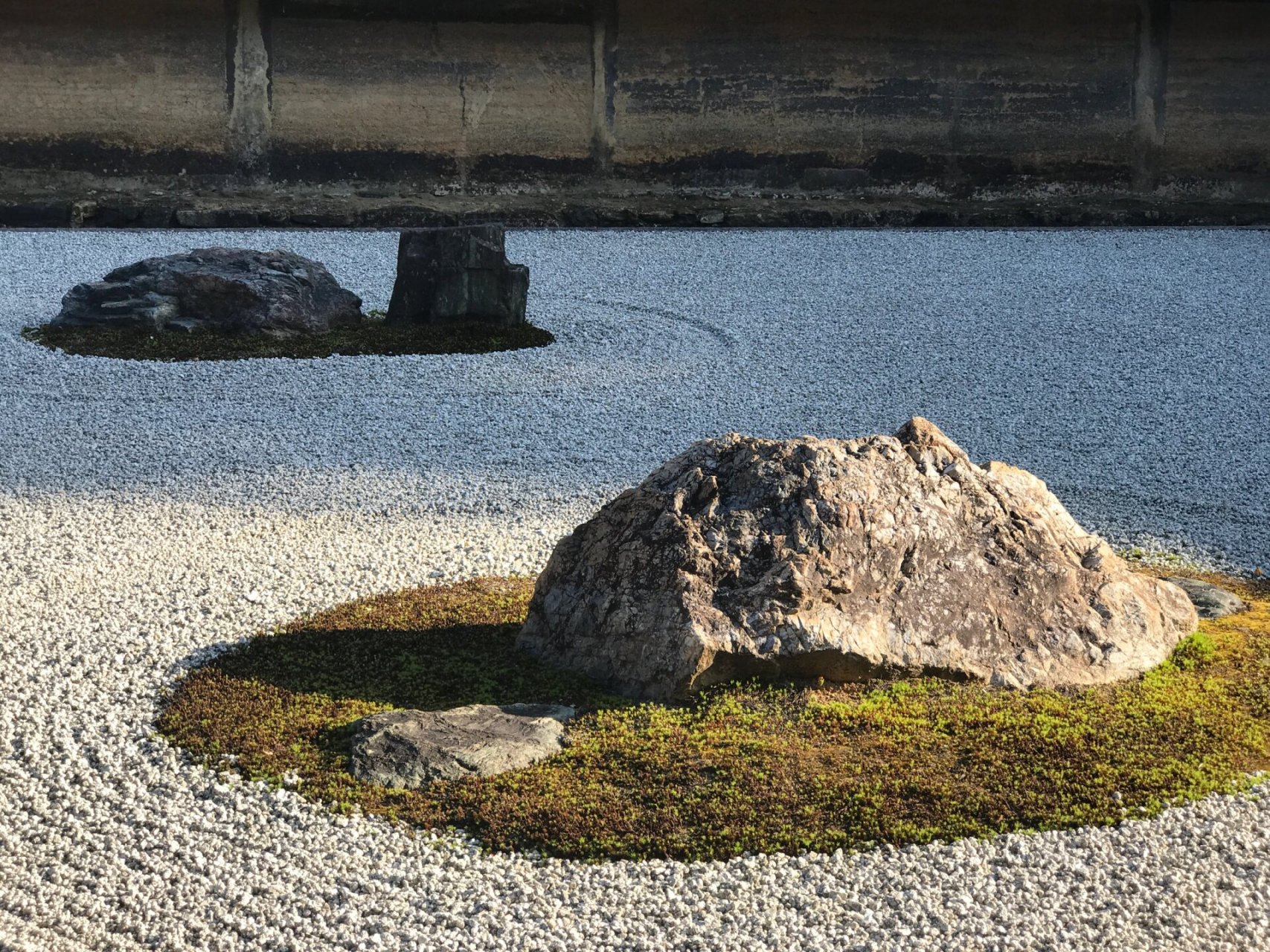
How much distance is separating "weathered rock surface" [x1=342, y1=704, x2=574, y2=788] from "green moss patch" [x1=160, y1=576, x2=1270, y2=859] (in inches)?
1.7

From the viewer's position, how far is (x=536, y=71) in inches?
483

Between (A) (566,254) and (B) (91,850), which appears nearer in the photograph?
(B) (91,850)

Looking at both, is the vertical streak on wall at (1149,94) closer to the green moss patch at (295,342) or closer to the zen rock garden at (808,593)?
the green moss patch at (295,342)

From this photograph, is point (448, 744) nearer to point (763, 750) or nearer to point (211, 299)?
point (763, 750)

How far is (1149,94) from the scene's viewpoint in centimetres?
1288

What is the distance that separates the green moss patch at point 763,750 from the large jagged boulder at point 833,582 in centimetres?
8

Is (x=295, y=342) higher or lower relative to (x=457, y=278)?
lower

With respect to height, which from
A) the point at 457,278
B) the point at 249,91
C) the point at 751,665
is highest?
the point at 249,91

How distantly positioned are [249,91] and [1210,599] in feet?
32.9

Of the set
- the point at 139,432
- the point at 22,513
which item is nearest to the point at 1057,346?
the point at 139,432

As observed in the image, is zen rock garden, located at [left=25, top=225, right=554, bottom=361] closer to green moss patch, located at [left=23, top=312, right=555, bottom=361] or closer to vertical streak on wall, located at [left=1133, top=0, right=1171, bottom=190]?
green moss patch, located at [left=23, top=312, right=555, bottom=361]

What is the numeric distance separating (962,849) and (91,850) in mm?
1798

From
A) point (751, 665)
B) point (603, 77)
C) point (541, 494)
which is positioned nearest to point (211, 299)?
point (541, 494)

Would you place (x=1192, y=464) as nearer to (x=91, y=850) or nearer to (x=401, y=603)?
(x=401, y=603)
